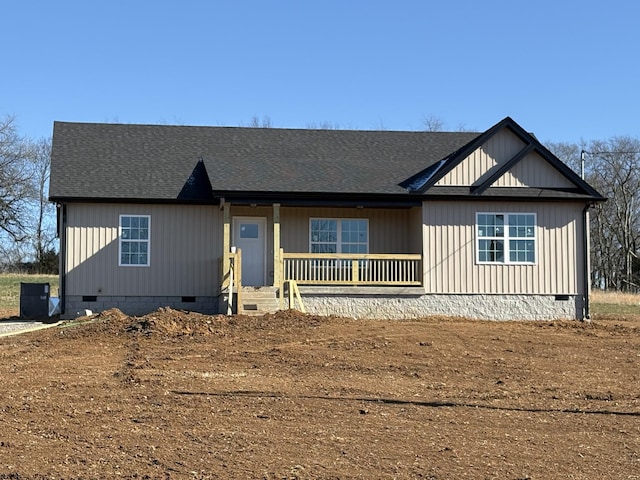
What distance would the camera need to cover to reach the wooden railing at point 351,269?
778 inches

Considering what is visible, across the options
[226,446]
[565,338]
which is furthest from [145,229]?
[226,446]

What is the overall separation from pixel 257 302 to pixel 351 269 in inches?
120

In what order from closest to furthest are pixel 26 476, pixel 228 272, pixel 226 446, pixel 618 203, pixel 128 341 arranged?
1. pixel 26 476
2. pixel 226 446
3. pixel 128 341
4. pixel 228 272
5. pixel 618 203

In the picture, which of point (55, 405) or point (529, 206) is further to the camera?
point (529, 206)

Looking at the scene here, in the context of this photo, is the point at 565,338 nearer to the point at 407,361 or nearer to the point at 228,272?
the point at 407,361

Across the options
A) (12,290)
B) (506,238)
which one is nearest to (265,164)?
(506,238)

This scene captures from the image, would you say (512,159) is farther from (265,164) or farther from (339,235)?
(265,164)

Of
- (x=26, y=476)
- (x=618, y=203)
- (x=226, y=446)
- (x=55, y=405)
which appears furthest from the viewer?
(x=618, y=203)

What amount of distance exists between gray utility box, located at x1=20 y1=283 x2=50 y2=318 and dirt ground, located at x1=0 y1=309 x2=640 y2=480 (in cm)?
407

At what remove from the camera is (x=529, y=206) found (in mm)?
20781

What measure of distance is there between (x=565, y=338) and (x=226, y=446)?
10.9 metres

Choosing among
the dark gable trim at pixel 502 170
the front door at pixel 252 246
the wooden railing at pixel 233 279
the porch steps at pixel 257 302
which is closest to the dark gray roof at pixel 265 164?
the dark gable trim at pixel 502 170

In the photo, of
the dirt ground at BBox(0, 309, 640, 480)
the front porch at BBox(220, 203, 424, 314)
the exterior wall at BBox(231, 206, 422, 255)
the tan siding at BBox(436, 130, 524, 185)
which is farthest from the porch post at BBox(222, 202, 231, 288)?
the tan siding at BBox(436, 130, 524, 185)

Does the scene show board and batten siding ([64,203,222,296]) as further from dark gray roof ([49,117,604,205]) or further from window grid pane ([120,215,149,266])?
dark gray roof ([49,117,604,205])
